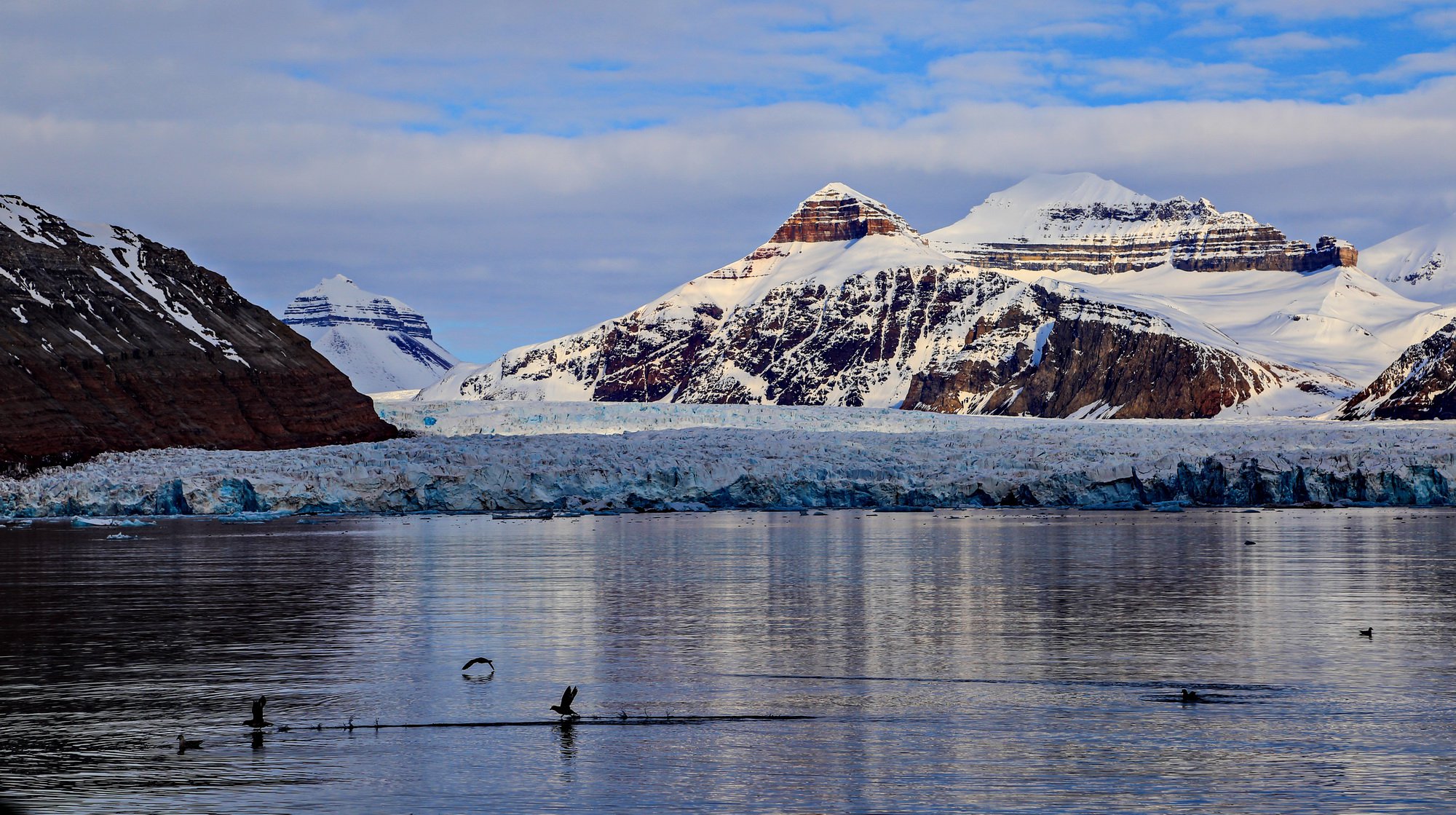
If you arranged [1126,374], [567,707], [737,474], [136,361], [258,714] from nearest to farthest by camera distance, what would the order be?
[258,714], [567,707], [737,474], [136,361], [1126,374]

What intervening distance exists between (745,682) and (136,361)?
52.1 metres

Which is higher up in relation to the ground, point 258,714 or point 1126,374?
point 1126,374

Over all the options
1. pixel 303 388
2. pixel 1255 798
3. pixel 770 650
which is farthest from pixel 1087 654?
pixel 303 388

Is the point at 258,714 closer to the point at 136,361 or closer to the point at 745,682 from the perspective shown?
the point at 745,682

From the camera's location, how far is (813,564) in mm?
30828

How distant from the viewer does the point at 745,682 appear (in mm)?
16203

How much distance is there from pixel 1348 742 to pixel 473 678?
8.42 metres

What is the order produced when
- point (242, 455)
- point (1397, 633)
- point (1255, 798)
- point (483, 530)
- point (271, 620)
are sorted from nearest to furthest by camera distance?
point (1255, 798) < point (1397, 633) < point (271, 620) < point (483, 530) < point (242, 455)

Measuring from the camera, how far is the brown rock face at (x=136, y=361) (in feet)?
187

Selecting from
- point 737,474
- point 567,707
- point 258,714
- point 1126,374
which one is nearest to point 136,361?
point 737,474

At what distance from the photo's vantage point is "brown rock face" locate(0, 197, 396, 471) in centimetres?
5700

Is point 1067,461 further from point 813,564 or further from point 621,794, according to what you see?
point 621,794

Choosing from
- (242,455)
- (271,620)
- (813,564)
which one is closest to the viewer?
(271,620)

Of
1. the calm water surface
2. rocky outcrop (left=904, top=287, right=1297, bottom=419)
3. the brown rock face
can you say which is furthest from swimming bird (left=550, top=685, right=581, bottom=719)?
rocky outcrop (left=904, top=287, right=1297, bottom=419)
